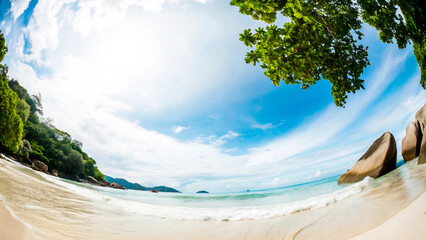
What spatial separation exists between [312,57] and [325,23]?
1.73 metres

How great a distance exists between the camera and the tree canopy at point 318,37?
310cm

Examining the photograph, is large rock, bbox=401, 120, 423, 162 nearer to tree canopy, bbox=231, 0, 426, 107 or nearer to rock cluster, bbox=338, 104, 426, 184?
rock cluster, bbox=338, 104, 426, 184

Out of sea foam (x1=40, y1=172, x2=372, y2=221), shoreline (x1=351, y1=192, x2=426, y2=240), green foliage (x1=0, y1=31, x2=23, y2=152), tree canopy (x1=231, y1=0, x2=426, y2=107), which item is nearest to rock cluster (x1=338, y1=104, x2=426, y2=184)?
sea foam (x1=40, y1=172, x2=372, y2=221)

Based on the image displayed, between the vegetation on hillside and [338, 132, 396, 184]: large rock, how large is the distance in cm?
3090

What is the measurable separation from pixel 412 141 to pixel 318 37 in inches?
666

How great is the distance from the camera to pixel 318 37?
3.51 m

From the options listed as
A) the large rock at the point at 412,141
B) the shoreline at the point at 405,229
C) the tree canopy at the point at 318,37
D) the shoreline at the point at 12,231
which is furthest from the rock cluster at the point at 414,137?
the shoreline at the point at 12,231

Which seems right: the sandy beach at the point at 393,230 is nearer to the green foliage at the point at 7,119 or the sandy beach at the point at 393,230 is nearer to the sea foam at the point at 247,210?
the sea foam at the point at 247,210

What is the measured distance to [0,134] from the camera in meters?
15.3

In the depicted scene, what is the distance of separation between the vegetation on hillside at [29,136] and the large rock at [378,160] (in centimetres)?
3090

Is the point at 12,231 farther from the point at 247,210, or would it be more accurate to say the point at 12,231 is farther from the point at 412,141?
the point at 412,141

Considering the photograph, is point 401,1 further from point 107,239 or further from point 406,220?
point 107,239

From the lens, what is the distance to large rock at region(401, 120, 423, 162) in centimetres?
1269

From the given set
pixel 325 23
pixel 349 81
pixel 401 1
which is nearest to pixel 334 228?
pixel 349 81
